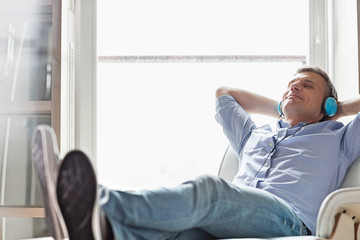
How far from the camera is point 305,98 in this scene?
82.7 inches

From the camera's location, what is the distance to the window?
2836 millimetres

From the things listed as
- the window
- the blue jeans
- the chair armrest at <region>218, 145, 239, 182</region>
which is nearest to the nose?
the chair armrest at <region>218, 145, 239, 182</region>

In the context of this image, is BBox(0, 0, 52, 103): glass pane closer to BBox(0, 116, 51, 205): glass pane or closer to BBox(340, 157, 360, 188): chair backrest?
BBox(0, 116, 51, 205): glass pane

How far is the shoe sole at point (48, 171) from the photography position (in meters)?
1.28

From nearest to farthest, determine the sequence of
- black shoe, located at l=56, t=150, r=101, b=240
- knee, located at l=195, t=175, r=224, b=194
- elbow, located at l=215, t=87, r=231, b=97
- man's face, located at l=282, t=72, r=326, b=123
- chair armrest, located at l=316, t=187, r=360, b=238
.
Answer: black shoe, located at l=56, t=150, r=101, b=240 < knee, located at l=195, t=175, r=224, b=194 < chair armrest, located at l=316, t=187, r=360, b=238 < man's face, located at l=282, t=72, r=326, b=123 < elbow, located at l=215, t=87, r=231, b=97

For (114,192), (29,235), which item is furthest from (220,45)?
(114,192)

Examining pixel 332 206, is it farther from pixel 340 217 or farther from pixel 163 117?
pixel 163 117

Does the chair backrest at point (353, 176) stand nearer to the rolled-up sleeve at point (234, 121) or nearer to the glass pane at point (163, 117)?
the rolled-up sleeve at point (234, 121)

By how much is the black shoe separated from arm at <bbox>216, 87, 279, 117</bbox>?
1.17m

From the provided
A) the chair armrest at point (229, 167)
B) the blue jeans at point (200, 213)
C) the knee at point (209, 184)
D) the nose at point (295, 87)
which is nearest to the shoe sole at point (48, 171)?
the blue jeans at point (200, 213)

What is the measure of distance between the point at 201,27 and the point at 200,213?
160cm

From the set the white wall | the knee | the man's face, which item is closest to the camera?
the knee

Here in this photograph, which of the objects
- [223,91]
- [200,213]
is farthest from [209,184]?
[223,91]

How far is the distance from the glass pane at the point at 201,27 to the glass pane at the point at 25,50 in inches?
14.3
